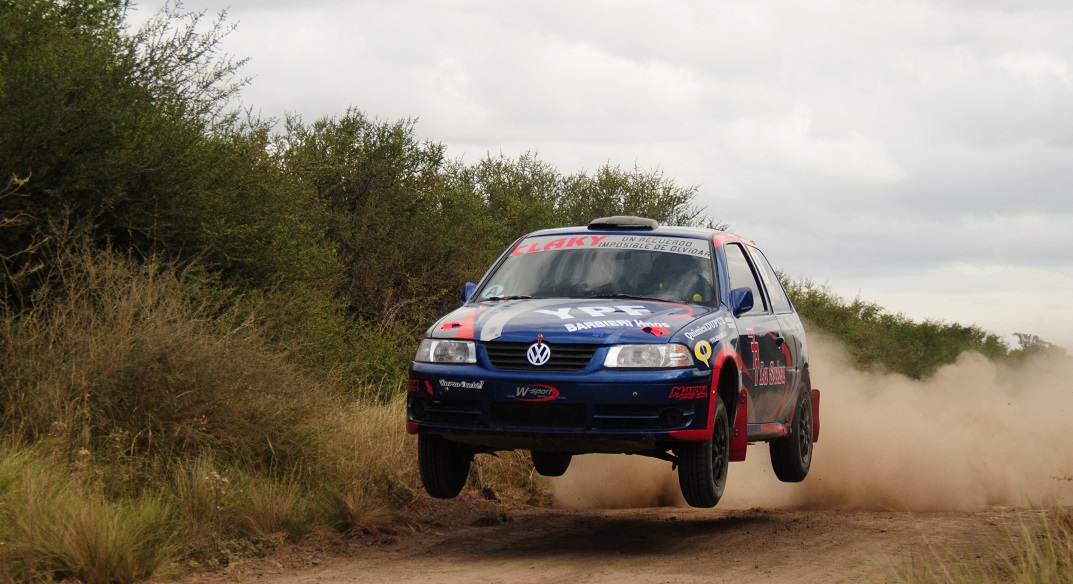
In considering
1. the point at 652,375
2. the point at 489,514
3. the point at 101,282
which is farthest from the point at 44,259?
the point at 652,375

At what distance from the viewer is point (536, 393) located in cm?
764

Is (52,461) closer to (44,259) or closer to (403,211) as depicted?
(44,259)

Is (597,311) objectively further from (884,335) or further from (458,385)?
(884,335)

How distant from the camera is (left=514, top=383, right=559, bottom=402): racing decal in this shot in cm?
761

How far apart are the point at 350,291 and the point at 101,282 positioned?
10428 mm

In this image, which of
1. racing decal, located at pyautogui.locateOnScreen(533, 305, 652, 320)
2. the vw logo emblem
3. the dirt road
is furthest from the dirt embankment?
racing decal, located at pyautogui.locateOnScreen(533, 305, 652, 320)

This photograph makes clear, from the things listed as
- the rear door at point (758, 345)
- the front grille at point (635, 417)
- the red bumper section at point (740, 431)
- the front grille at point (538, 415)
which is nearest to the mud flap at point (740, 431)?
the red bumper section at point (740, 431)

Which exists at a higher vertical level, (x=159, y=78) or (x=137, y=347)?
(x=159, y=78)

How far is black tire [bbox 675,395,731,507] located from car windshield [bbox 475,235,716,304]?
1.00m

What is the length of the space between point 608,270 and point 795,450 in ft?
8.67

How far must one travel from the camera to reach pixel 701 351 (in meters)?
7.80

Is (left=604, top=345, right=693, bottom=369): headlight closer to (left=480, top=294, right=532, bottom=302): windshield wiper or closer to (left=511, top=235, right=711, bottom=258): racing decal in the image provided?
(left=480, top=294, right=532, bottom=302): windshield wiper

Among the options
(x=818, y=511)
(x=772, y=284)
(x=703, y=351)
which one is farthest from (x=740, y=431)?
(x=818, y=511)

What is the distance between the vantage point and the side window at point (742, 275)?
9.37 m
